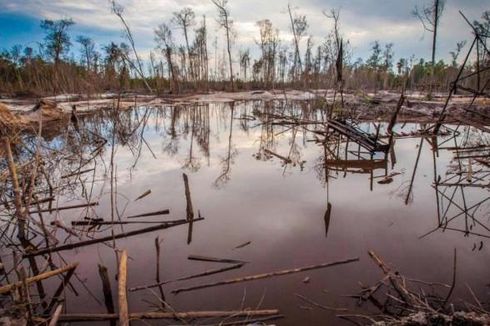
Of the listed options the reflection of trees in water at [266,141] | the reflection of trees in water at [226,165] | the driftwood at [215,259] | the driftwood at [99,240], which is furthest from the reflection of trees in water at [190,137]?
the driftwood at [215,259]

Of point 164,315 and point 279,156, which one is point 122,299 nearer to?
point 164,315

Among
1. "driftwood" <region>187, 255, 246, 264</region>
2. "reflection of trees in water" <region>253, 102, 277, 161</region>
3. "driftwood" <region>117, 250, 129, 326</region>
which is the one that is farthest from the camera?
"reflection of trees in water" <region>253, 102, 277, 161</region>

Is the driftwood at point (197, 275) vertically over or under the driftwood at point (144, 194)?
under

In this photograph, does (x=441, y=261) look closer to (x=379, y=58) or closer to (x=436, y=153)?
(x=436, y=153)

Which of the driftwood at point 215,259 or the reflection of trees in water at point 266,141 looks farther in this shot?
the reflection of trees in water at point 266,141

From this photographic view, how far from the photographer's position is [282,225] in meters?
4.61

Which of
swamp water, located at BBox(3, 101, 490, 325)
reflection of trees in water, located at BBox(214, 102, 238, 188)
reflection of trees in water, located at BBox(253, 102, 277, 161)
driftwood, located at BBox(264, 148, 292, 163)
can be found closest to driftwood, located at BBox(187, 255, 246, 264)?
swamp water, located at BBox(3, 101, 490, 325)

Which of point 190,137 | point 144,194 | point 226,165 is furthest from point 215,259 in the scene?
point 190,137

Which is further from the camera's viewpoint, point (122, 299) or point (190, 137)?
point (190, 137)

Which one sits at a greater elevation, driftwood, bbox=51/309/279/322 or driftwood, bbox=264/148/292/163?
driftwood, bbox=264/148/292/163

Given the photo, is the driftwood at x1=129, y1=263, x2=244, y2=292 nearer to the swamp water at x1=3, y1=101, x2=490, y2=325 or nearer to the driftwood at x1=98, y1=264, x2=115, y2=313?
the swamp water at x1=3, y1=101, x2=490, y2=325

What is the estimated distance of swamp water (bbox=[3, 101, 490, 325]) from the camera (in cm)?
313

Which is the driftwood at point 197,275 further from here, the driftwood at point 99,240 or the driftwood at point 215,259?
the driftwood at point 99,240

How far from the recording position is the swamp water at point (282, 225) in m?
3.13
